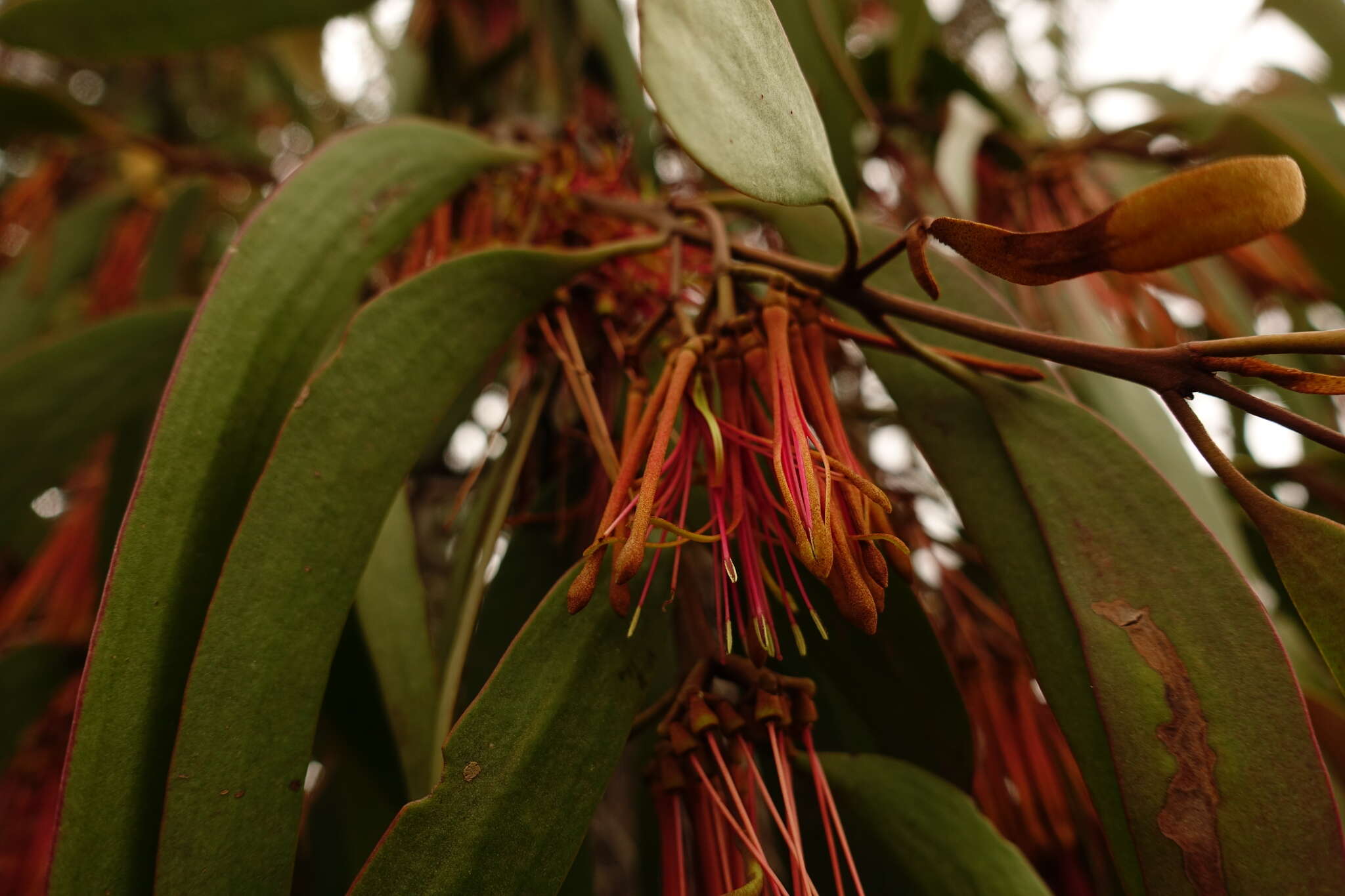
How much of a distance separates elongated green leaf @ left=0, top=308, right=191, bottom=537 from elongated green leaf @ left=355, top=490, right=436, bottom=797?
26 centimetres

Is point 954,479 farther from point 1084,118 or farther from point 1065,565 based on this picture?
point 1084,118

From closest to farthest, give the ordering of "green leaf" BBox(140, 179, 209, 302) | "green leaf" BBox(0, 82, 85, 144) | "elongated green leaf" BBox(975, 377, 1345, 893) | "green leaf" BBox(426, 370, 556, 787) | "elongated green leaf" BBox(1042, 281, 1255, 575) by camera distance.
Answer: "elongated green leaf" BBox(975, 377, 1345, 893) < "green leaf" BBox(426, 370, 556, 787) < "elongated green leaf" BBox(1042, 281, 1255, 575) < "green leaf" BBox(0, 82, 85, 144) < "green leaf" BBox(140, 179, 209, 302)

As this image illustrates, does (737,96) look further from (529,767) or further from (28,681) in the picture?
(28,681)

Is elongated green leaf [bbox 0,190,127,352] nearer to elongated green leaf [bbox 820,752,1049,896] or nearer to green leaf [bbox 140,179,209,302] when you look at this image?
green leaf [bbox 140,179,209,302]

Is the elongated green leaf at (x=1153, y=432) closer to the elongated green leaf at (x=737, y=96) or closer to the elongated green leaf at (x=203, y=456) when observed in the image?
the elongated green leaf at (x=737, y=96)

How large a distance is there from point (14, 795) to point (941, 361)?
939 millimetres

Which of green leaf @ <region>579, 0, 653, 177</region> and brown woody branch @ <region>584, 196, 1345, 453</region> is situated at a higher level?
green leaf @ <region>579, 0, 653, 177</region>

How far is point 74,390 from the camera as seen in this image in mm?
585

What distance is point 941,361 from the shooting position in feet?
1.19

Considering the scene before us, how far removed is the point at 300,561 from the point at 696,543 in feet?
0.53

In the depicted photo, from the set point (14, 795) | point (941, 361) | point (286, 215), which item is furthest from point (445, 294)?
point (14, 795)

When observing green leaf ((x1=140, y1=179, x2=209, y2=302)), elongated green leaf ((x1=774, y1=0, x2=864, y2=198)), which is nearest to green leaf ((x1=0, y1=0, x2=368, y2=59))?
green leaf ((x1=140, y1=179, x2=209, y2=302))

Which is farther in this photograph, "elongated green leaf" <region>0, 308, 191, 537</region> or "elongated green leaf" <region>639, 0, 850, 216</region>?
"elongated green leaf" <region>0, 308, 191, 537</region>

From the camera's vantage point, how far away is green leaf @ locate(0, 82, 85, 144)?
0.74m
